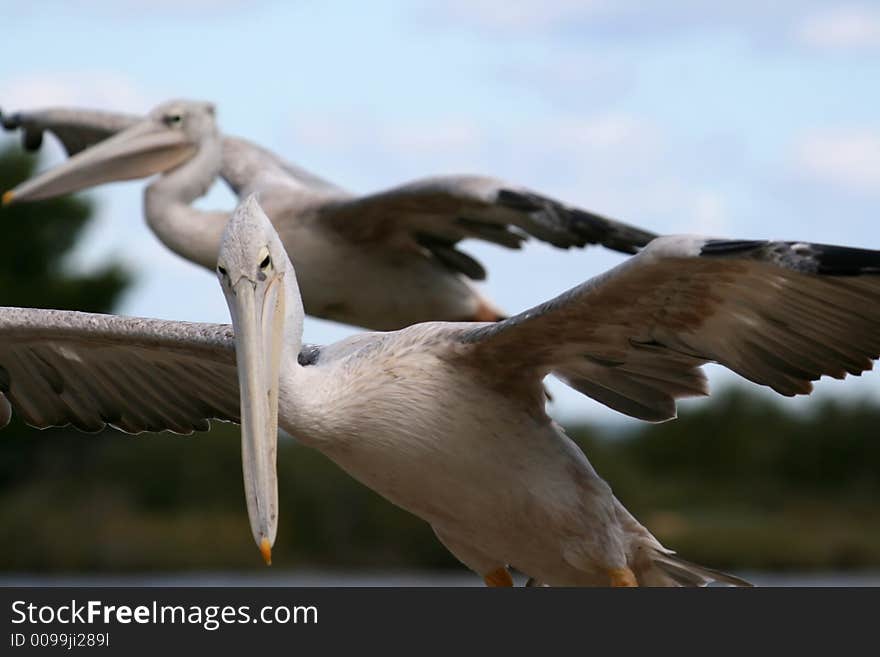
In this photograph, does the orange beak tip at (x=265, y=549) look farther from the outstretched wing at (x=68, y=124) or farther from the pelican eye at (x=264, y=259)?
the outstretched wing at (x=68, y=124)

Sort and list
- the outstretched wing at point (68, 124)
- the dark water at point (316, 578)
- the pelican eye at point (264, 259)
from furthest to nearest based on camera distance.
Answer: the dark water at point (316, 578)
the outstretched wing at point (68, 124)
the pelican eye at point (264, 259)

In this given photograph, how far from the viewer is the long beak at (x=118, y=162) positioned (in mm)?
10406

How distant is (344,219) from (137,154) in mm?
1640

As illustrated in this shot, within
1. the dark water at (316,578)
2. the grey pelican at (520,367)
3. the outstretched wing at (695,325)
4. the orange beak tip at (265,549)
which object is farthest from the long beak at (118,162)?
the dark water at (316,578)

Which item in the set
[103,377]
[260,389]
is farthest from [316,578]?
[260,389]

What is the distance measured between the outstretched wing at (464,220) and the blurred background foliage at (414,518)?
11.5m

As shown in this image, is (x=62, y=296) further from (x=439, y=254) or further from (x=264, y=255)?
(x=264, y=255)

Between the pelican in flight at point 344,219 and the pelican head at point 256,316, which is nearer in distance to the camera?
the pelican head at point 256,316

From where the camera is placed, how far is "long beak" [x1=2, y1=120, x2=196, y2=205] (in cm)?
1041

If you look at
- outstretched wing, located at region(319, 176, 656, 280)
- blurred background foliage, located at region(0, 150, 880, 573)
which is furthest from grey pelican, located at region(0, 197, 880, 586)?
blurred background foliage, located at region(0, 150, 880, 573)

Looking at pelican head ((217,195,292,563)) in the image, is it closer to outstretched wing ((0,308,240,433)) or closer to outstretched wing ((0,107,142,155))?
outstretched wing ((0,308,240,433))

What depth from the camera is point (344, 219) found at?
9586mm
